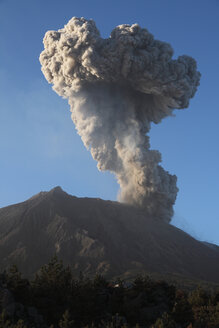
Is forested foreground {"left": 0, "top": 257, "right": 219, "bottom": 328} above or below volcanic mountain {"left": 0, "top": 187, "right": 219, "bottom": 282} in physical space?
below

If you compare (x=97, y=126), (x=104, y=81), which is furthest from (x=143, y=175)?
(x=104, y=81)

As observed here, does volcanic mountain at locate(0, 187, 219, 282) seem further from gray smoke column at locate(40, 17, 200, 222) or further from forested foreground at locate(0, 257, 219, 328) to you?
forested foreground at locate(0, 257, 219, 328)

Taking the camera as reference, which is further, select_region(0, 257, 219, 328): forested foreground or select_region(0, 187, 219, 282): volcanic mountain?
select_region(0, 187, 219, 282): volcanic mountain

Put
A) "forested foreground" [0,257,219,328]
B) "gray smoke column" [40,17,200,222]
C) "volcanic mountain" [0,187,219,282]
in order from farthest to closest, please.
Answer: "gray smoke column" [40,17,200,222]
"volcanic mountain" [0,187,219,282]
"forested foreground" [0,257,219,328]

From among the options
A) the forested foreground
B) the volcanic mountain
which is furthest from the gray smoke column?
the forested foreground

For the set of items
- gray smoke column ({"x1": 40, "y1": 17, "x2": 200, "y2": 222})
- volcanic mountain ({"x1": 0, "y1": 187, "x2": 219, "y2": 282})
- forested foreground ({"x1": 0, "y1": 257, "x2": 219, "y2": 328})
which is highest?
gray smoke column ({"x1": 40, "y1": 17, "x2": 200, "y2": 222})

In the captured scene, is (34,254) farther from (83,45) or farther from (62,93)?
(83,45)
